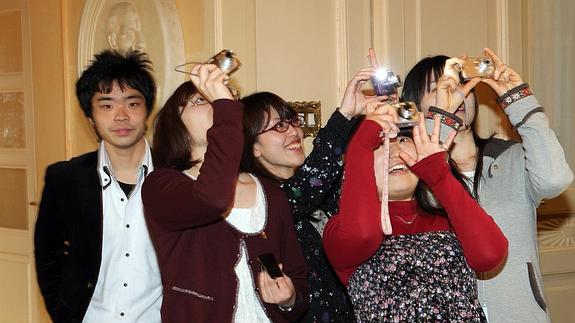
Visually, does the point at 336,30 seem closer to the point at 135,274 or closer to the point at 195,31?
the point at 195,31

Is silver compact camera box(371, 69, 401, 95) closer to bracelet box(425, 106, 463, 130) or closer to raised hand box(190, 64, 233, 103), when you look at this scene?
bracelet box(425, 106, 463, 130)

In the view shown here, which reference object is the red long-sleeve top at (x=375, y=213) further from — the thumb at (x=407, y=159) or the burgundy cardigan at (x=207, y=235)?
the burgundy cardigan at (x=207, y=235)

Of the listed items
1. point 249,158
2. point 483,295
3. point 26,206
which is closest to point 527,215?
point 483,295

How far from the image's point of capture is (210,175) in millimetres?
1653

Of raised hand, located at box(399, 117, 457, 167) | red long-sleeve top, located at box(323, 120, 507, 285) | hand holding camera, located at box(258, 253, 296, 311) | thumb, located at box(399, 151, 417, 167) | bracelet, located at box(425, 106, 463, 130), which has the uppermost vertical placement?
bracelet, located at box(425, 106, 463, 130)

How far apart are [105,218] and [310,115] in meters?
0.93

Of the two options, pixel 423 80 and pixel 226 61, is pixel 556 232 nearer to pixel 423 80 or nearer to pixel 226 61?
pixel 423 80

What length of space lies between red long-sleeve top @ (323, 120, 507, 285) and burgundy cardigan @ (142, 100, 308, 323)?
0.69 ft

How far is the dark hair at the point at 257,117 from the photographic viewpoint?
2082 millimetres

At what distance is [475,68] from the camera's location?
1991mm

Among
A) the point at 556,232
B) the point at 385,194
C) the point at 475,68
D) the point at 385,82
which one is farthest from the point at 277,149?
the point at 556,232

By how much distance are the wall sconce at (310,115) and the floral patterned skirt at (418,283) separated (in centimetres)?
105

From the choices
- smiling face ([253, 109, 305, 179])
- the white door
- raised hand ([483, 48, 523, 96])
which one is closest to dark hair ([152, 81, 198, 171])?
smiling face ([253, 109, 305, 179])

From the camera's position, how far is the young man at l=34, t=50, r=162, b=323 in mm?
2148
